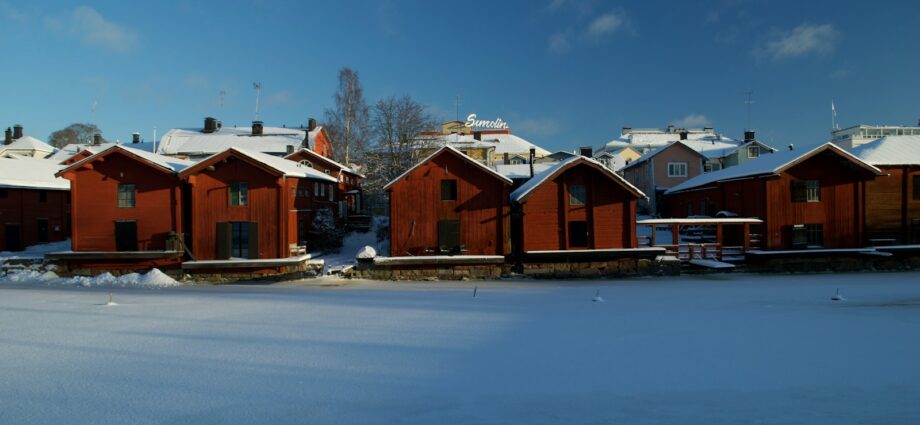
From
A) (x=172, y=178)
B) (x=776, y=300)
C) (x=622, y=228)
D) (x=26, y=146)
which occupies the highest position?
(x=26, y=146)

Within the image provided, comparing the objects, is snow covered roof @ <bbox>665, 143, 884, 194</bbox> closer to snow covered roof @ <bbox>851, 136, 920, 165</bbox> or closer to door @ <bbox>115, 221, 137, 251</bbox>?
snow covered roof @ <bbox>851, 136, 920, 165</bbox>

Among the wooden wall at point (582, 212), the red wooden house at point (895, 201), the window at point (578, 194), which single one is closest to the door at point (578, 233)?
the wooden wall at point (582, 212)

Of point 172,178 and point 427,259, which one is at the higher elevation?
point 172,178

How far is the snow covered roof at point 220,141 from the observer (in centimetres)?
4638

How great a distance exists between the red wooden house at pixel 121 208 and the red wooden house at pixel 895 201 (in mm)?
36635

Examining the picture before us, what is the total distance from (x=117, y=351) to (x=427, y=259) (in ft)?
55.8

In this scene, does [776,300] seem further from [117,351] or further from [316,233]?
[316,233]

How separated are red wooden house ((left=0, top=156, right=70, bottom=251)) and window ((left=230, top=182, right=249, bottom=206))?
17.2 meters

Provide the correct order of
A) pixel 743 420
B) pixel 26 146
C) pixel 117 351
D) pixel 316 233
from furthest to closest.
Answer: pixel 26 146 → pixel 316 233 → pixel 117 351 → pixel 743 420

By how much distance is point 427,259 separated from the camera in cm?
2608

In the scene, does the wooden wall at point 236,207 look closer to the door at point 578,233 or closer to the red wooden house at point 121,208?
the red wooden house at point 121,208

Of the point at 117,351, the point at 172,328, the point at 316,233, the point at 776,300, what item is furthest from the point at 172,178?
the point at 776,300

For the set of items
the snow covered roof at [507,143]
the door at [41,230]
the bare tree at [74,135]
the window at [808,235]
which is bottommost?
the window at [808,235]

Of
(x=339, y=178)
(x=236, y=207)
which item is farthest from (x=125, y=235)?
(x=339, y=178)
